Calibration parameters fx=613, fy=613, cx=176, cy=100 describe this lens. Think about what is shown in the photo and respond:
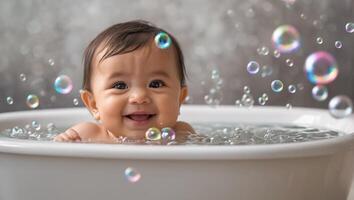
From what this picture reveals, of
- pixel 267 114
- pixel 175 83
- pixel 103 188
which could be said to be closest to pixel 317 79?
pixel 175 83

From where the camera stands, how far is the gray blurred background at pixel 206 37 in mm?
2750

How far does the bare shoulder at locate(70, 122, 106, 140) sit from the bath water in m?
0.08

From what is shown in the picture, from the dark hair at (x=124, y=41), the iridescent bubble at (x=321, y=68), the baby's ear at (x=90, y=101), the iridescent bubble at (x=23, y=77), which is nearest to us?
the iridescent bubble at (x=321, y=68)

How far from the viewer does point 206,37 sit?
2.82m

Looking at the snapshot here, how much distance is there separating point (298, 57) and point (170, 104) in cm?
159

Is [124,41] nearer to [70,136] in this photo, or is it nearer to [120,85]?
[120,85]

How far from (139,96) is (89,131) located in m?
0.21

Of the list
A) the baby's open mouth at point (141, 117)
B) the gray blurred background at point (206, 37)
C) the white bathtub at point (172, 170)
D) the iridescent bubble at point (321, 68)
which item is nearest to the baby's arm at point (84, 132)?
the baby's open mouth at point (141, 117)

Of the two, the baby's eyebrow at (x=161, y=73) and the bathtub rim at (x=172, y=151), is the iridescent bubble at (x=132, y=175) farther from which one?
the baby's eyebrow at (x=161, y=73)

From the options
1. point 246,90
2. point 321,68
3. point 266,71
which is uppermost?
point 321,68

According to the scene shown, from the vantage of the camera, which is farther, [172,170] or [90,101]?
[90,101]

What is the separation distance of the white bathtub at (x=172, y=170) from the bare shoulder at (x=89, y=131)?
0.28 m

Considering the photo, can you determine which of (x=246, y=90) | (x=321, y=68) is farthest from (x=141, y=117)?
(x=246, y=90)

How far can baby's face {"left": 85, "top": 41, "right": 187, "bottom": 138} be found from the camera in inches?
50.3
